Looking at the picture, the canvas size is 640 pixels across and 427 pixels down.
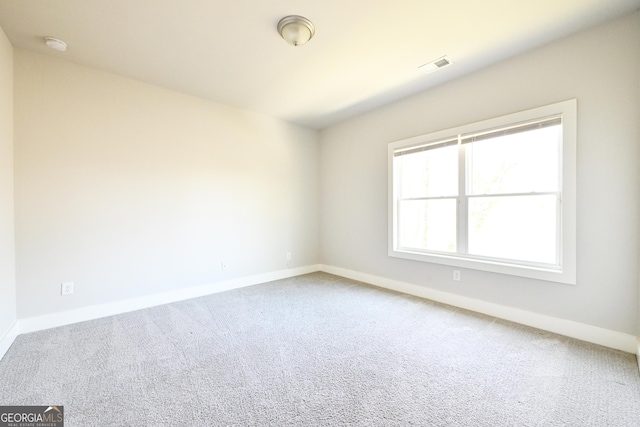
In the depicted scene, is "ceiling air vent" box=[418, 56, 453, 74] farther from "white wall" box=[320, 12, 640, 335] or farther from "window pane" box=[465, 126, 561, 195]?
"window pane" box=[465, 126, 561, 195]

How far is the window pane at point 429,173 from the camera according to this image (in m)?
3.17

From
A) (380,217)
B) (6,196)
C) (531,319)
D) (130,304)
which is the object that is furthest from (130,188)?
(531,319)

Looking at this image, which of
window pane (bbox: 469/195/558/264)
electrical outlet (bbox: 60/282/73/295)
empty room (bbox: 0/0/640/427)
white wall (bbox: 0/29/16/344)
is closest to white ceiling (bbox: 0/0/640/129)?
empty room (bbox: 0/0/640/427)

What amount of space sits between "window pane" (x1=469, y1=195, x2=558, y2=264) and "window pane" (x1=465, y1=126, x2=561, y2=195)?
0.12 metres

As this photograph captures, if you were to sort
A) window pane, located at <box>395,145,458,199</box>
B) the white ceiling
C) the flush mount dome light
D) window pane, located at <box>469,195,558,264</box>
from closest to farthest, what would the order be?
1. the white ceiling
2. the flush mount dome light
3. window pane, located at <box>469,195,558,264</box>
4. window pane, located at <box>395,145,458,199</box>

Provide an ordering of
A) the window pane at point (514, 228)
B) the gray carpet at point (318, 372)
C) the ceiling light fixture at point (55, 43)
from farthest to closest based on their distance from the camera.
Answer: the window pane at point (514, 228)
the ceiling light fixture at point (55, 43)
the gray carpet at point (318, 372)

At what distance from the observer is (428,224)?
3.43 m

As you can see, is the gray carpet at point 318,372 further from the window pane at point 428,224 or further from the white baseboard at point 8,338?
the window pane at point 428,224

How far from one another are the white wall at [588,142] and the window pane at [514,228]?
0.23 m

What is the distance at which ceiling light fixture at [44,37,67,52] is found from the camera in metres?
2.24

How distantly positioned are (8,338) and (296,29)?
11.4 feet

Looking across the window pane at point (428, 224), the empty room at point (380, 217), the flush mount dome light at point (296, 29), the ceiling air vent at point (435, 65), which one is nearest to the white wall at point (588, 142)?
the empty room at point (380, 217)

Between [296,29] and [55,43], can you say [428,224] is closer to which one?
[296,29]

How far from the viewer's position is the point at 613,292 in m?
2.12
